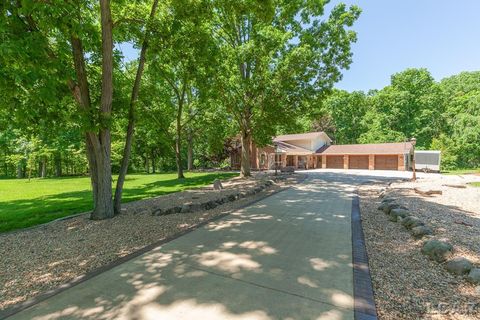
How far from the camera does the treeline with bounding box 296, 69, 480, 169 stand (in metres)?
34.4

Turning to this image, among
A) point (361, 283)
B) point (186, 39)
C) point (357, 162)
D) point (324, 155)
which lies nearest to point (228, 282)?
point (361, 283)

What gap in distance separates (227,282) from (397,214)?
228 inches

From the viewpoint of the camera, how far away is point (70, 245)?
5.64 metres

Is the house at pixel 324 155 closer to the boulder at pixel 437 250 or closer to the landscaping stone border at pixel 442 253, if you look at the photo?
the landscaping stone border at pixel 442 253

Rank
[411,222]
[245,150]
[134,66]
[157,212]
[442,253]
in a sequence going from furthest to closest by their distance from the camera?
[134,66] < [245,150] < [157,212] < [411,222] < [442,253]

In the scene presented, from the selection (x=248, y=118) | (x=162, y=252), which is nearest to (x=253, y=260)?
(x=162, y=252)

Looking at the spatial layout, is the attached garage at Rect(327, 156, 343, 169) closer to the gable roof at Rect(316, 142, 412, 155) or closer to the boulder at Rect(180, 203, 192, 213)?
the gable roof at Rect(316, 142, 412, 155)

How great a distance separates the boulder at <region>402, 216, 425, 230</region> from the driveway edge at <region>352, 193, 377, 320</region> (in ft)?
4.14

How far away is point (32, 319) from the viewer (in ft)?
9.82

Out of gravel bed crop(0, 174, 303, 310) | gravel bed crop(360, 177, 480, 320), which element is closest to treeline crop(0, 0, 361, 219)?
gravel bed crop(0, 174, 303, 310)

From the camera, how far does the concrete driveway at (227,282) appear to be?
10.1 ft

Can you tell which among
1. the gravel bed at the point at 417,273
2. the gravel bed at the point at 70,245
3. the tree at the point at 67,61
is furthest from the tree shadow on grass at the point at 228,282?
the tree at the point at 67,61

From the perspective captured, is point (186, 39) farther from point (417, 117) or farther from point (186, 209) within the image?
point (417, 117)

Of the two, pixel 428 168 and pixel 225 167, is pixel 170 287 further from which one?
pixel 428 168
